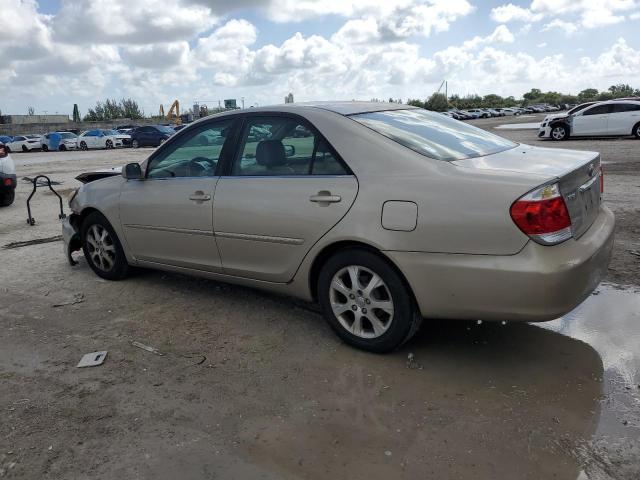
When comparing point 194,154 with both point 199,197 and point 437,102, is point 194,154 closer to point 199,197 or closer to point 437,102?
point 199,197

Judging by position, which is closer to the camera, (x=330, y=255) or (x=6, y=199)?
(x=330, y=255)

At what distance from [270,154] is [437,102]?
365 ft

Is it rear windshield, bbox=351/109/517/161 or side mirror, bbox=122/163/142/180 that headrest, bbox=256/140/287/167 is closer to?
rear windshield, bbox=351/109/517/161

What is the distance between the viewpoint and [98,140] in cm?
3759

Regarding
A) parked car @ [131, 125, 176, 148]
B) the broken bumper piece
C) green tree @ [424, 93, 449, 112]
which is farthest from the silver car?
green tree @ [424, 93, 449, 112]

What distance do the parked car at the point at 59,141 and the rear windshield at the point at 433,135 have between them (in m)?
38.6

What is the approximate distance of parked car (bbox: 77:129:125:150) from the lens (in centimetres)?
3759

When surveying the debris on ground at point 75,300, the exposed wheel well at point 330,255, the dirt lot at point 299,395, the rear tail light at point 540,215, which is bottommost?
the dirt lot at point 299,395

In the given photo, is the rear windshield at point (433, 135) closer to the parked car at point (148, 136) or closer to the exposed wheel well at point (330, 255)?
the exposed wheel well at point (330, 255)

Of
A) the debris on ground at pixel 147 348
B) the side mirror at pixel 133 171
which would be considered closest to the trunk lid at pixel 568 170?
the debris on ground at pixel 147 348

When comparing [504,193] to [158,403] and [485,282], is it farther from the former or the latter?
[158,403]

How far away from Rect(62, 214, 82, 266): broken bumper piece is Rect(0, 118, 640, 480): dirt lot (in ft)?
3.66

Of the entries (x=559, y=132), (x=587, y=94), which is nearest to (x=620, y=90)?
(x=587, y=94)

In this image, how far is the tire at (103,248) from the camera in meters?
5.29
